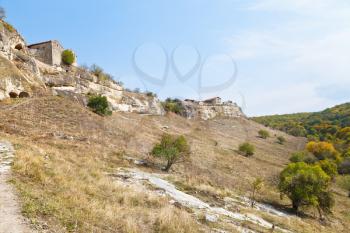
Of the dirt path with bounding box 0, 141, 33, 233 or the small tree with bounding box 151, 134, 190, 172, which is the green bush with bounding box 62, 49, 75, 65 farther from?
the dirt path with bounding box 0, 141, 33, 233

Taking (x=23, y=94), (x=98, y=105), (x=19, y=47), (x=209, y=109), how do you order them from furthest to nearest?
(x=209, y=109), (x=19, y=47), (x=98, y=105), (x=23, y=94)

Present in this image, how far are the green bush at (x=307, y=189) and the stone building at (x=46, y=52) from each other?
132 ft

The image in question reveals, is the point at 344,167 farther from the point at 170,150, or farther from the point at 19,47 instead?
the point at 19,47

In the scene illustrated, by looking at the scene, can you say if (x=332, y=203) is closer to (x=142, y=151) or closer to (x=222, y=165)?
(x=222, y=165)

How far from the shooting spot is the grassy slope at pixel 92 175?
8.97 meters

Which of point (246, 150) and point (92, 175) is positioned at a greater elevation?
point (92, 175)

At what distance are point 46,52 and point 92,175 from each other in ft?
134

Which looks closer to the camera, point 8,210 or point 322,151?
point 8,210

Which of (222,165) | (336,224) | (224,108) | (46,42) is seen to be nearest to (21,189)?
(336,224)

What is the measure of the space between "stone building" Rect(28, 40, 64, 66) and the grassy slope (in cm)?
1659

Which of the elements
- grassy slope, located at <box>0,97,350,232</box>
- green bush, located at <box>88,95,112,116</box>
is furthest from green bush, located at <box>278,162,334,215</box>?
green bush, located at <box>88,95,112,116</box>

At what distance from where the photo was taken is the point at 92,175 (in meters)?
15.0

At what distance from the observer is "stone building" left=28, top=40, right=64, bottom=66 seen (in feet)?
162

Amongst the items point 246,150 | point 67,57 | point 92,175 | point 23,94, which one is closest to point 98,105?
point 23,94
